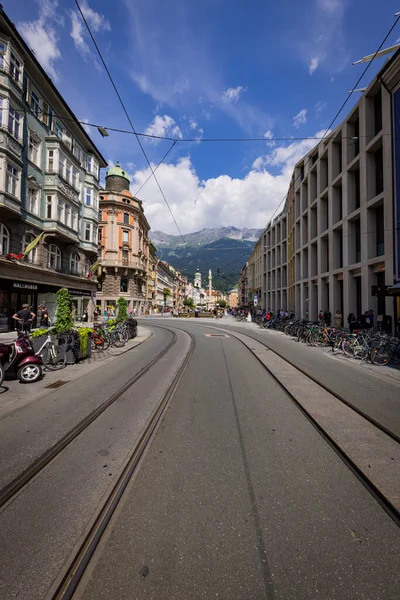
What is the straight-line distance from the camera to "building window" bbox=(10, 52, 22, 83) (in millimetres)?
18405

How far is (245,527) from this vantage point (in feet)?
8.29

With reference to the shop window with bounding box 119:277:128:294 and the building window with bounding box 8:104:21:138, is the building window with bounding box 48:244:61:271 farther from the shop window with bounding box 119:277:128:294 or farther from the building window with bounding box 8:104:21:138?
the shop window with bounding box 119:277:128:294

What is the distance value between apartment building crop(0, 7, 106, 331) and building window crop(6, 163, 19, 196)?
0.06 meters

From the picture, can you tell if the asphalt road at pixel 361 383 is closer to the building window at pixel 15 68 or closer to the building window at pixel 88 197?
the building window at pixel 15 68

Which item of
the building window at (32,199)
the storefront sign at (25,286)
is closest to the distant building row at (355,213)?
the storefront sign at (25,286)

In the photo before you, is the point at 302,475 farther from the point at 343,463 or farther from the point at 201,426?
the point at 201,426

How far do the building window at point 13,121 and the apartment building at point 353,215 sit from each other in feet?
72.3

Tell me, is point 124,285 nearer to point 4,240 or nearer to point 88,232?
point 88,232

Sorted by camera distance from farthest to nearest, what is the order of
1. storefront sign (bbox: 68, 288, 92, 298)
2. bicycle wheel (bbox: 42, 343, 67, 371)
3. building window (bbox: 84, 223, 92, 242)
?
building window (bbox: 84, 223, 92, 242)
storefront sign (bbox: 68, 288, 92, 298)
bicycle wheel (bbox: 42, 343, 67, 371)

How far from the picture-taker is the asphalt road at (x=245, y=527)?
1.98 metres

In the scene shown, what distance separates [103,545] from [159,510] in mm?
585

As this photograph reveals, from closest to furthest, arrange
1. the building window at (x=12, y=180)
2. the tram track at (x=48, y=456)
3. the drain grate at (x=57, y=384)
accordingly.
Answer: the tram track at (x=48, y=456), the drain grate at (x=57, y=384), the building window at (x=12, y=180)

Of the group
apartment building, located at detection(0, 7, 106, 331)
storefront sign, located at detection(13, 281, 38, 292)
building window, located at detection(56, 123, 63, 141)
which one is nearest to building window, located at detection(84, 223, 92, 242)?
apartment building, located at detection(0, 7, 106, 331)

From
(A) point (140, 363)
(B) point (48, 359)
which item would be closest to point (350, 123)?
(A) point (140, 363)
